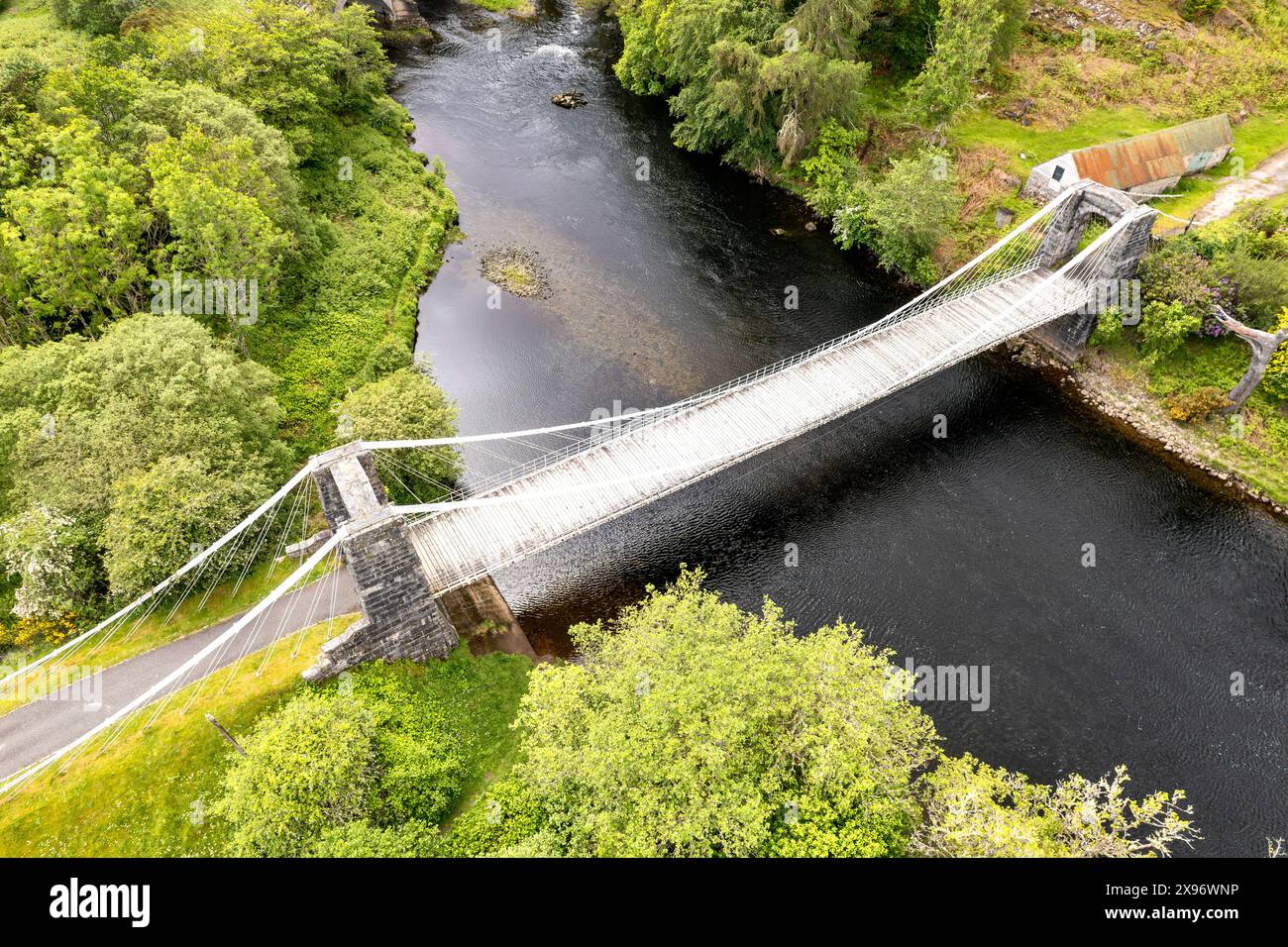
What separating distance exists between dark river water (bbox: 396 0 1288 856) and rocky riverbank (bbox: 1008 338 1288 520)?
111 centimetres

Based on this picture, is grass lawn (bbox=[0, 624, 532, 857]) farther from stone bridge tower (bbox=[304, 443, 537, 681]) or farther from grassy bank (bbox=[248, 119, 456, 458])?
grassy bank (bbox=[248, 119, 456, 458])

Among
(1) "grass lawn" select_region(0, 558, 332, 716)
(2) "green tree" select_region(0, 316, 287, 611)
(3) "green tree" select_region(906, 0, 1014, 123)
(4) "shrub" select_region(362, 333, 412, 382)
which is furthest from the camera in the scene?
(3) "green tree" select_region(906, 0, 1014, 123)

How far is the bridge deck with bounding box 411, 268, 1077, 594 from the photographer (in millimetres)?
32938

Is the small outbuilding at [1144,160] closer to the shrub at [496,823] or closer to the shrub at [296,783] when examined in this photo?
the shrub at [496,823]

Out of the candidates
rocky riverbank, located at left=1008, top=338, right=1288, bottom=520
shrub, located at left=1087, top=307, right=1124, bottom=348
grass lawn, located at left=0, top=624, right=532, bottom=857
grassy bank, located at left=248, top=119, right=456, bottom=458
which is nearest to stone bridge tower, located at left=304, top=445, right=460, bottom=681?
grass lawn, located at left=0, top=624, right=532, bottom=857

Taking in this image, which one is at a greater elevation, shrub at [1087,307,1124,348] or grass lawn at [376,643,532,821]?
shrub at [1087,307,1124,348]

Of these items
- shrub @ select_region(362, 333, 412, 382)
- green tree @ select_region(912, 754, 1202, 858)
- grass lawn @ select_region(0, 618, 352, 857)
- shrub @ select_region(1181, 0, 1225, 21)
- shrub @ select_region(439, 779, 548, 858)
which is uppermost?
shrub @ select_region(1181, 0, 1225, 21)

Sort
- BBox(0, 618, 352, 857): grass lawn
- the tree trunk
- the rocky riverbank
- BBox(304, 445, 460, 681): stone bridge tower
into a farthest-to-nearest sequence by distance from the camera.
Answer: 1. the rocky riverbank
2. the tree trunk
3. BBox(304, 445, 460, 681): stone bridge tower
4. BBox(0, 618, 352, 857): grass lawn

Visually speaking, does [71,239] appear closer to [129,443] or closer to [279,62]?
[129,443]

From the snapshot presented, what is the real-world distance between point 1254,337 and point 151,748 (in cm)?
5611

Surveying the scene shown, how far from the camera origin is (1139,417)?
43.9 m

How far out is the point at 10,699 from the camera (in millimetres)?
27781

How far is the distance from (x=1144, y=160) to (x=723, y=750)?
53.6 m

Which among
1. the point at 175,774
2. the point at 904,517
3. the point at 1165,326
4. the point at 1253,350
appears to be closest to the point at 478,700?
the point at 175,774
